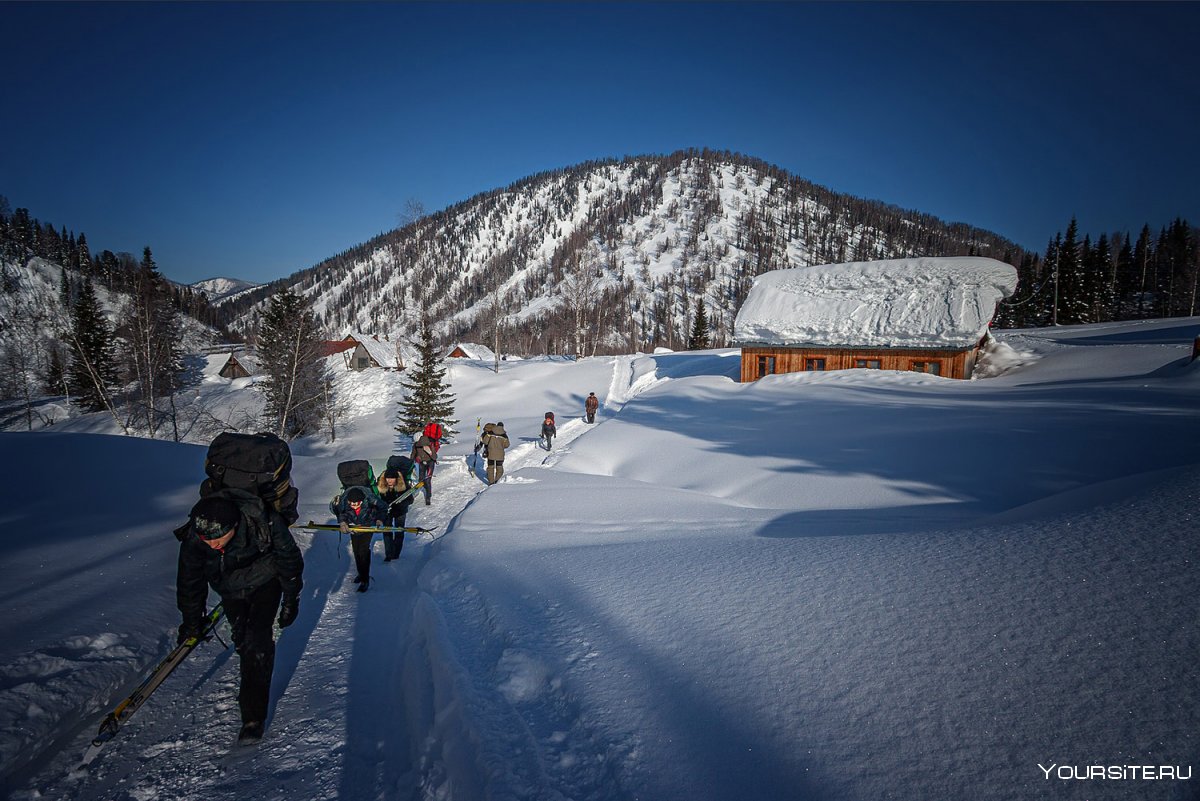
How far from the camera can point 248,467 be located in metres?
3.21

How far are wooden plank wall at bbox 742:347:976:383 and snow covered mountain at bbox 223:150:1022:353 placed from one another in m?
59.8

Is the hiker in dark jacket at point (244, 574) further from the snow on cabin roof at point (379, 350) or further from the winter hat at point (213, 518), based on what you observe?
the snow on cabin roof at point (379, 350)

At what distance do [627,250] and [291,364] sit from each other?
436ft

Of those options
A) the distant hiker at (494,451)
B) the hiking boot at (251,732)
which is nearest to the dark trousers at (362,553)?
the hiking boot at (251,732)

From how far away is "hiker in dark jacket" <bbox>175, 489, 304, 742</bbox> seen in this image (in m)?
3.03

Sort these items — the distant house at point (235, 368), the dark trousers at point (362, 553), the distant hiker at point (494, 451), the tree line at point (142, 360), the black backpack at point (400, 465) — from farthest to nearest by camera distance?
the distant house at point (235, 368) → the tree line at point (142, 360) → the distant hiker at point (494, 451) → the black backpack at point (400, 465) → the dark trousers at point (362, 553)

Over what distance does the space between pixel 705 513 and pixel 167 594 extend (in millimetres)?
6439

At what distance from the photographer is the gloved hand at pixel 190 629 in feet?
10.4

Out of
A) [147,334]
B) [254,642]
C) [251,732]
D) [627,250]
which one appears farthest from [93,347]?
[627,250]

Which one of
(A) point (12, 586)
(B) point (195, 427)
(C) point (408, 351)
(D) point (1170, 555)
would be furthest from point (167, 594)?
(C) point (408, 351)

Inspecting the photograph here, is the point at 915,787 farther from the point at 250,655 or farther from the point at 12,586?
the point at 12,586

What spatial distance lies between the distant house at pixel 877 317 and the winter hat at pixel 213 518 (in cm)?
2569

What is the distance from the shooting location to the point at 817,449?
10547 mm

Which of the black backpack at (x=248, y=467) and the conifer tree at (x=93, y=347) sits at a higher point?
the conifer tree at (x=93, y=347)
